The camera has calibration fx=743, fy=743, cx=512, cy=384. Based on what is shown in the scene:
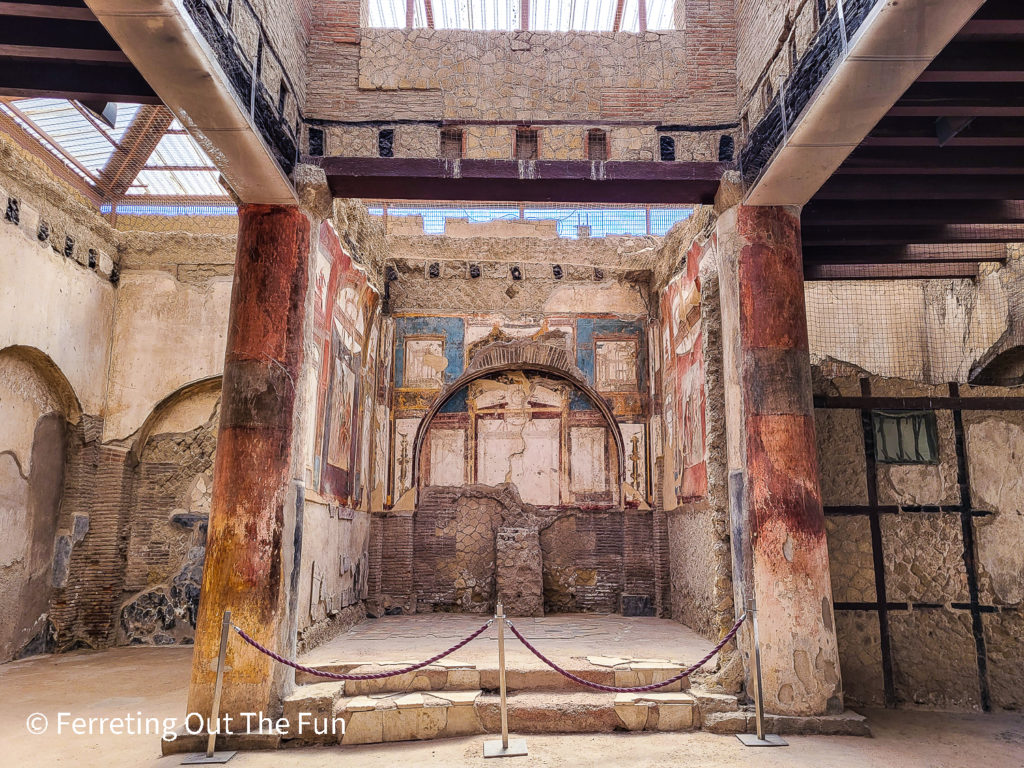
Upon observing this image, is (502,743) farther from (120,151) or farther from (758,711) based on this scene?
(120,151)

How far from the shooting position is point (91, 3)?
11.1ft

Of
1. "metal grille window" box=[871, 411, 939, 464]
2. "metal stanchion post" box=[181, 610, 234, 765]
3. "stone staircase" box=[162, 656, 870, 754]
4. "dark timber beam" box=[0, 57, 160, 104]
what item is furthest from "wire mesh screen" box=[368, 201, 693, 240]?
"metal stanchion post" box=[181, 610, 234, 765]

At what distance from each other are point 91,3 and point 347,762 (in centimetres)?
422

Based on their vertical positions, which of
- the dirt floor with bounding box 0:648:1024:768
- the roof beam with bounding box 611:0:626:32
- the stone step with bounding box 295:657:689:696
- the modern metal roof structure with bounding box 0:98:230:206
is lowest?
the dirt floor with bounding box 0:648:1024:768

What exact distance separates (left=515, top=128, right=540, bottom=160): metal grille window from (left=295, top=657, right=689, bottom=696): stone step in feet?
12.6

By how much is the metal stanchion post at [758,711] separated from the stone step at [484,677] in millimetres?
Answer: 688

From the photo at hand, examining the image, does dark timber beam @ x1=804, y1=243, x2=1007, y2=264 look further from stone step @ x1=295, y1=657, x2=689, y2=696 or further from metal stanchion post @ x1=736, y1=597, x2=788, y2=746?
stone step @ x1=295, y1=657, x2=689, y2=696

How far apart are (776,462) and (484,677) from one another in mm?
2579

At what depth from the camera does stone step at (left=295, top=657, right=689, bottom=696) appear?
17.5ft

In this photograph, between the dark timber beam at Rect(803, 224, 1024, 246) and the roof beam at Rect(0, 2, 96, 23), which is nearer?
the roof beam at Rect(0, 2, 96, 23)

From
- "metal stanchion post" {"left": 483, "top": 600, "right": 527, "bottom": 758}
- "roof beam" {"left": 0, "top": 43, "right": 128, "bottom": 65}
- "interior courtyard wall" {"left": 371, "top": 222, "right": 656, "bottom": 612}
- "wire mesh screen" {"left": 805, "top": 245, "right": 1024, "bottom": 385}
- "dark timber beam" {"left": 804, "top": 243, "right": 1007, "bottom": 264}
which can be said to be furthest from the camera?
"interior courtyard wall" {"left": 371, "top": 222, "right": 656, "bottom": 612}

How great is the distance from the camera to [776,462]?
5.04 metres

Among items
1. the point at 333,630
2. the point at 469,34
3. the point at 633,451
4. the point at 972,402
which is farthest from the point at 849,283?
the point at 333,630

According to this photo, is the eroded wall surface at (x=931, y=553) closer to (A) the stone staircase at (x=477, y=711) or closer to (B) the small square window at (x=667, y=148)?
(A) the stone staircase at (x=477, y=711)
